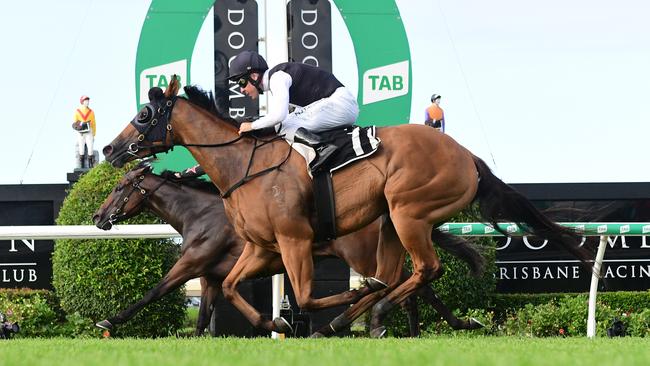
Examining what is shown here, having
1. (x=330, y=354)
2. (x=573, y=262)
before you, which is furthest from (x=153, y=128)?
(x=573, y=262)

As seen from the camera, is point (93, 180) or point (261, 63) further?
point (93, 180)

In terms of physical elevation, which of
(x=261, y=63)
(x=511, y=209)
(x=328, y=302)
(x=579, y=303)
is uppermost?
(x=261, y=63)

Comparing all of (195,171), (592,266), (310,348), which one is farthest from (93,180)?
(310,348)

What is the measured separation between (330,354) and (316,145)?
227cm

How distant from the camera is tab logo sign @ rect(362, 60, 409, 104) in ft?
34.4

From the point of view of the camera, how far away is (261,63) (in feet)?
22.2

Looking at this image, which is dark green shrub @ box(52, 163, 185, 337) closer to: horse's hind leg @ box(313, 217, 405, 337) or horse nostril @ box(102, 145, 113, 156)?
horse nostril @ box(102, 145, 113, 156)

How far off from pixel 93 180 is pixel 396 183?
4.36m

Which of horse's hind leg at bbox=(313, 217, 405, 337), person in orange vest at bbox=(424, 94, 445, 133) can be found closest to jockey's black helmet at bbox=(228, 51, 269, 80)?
horse's hind leg at bbox=(313, 217, 405, 337)

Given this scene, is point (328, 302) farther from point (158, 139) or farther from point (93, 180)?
point (93, 180)

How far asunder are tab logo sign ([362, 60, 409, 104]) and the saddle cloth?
402 cm

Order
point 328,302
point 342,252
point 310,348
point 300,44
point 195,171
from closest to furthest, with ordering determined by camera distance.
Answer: point 310,348, point 328,302, point 342,252, point 195,171, point 300,44

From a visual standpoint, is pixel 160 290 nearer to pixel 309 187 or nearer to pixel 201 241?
pixel 201 241

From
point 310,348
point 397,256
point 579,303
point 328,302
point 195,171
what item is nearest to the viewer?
point 310,348
